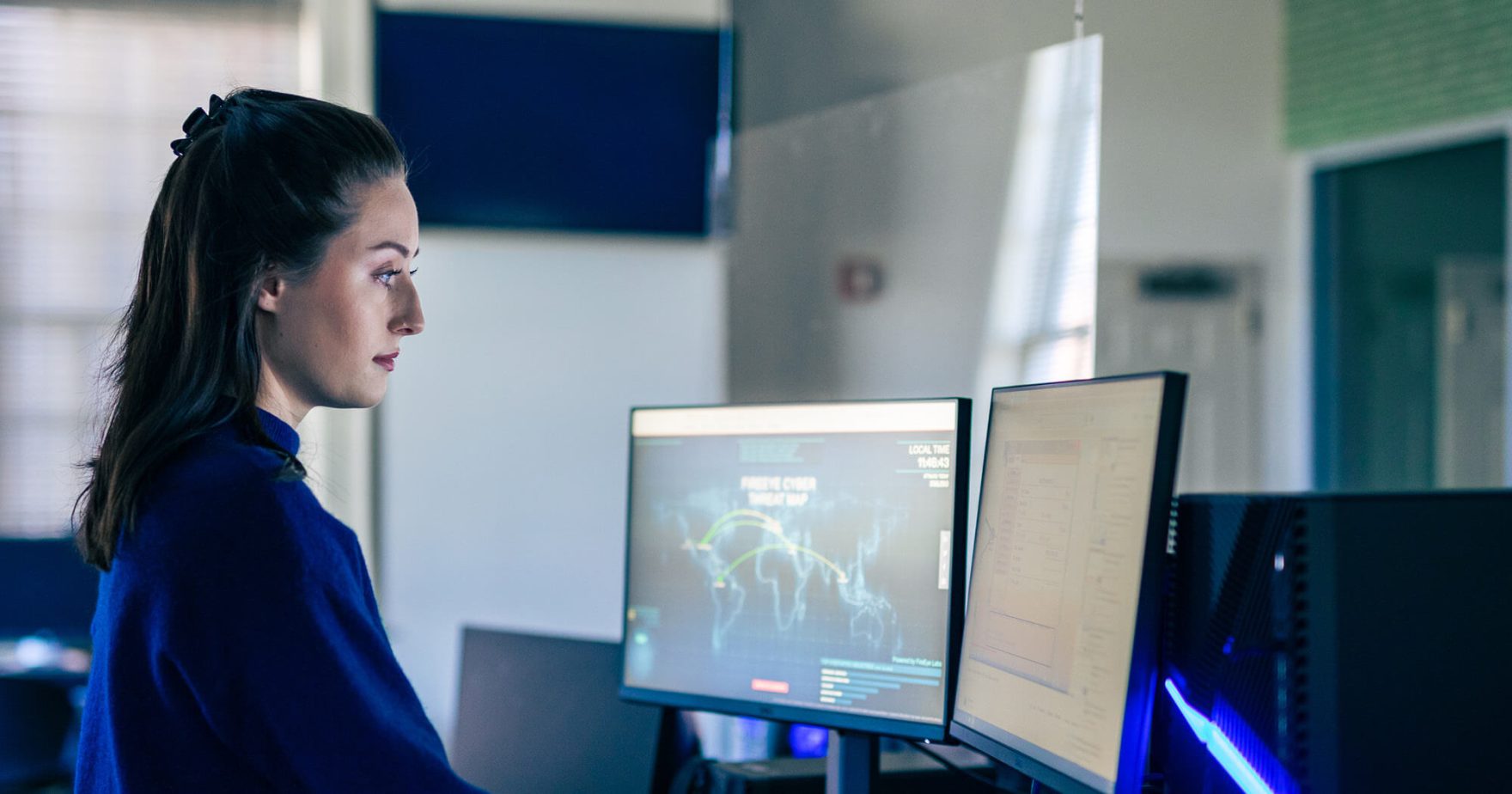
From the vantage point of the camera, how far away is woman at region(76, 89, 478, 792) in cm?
89

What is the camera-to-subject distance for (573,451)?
3.83 m

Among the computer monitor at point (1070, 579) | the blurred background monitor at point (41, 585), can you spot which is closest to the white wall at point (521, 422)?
the blurred background monitor at point (41, 585)

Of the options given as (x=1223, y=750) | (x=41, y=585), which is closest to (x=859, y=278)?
(x=1223, y=750)

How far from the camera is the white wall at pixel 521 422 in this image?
149 inches

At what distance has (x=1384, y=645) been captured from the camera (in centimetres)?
92

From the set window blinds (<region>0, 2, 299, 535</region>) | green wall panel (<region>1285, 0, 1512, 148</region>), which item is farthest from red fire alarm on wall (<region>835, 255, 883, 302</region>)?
green wall panel (<region>1285, 0, 1512, 148</region>)

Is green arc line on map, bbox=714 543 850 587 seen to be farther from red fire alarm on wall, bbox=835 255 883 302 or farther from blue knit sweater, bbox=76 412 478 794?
red fire alarm on wall, bbox=835 255 883 302

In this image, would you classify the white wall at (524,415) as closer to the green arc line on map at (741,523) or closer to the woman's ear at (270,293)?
the green arc line on map at (741,523)

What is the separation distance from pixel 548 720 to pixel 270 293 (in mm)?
822

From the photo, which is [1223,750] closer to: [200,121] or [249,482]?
[249,482]

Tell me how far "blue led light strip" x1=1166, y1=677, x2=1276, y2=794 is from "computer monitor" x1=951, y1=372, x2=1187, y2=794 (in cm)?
8

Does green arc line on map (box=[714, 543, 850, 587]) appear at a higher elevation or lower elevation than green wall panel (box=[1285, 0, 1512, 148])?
lower

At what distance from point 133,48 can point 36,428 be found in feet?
4.07

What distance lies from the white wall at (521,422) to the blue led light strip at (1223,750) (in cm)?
280
